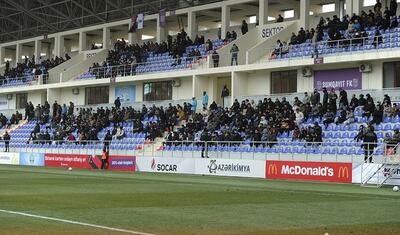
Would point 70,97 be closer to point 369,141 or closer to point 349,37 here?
point 349,37

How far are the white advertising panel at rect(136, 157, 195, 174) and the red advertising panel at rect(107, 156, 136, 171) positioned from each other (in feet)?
1.79

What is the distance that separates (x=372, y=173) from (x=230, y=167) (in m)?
9.34

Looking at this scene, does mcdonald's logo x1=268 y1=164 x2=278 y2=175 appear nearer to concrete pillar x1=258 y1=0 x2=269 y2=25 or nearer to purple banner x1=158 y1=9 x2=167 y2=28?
concrete pillar x1=258 y1=0 x2=269 y2=25

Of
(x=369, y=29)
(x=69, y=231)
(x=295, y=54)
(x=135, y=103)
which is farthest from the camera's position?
(x=135, y=103)

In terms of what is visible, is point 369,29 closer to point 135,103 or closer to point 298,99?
point 298,99

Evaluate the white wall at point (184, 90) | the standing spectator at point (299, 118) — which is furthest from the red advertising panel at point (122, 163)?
the white wall at point (184, 90)

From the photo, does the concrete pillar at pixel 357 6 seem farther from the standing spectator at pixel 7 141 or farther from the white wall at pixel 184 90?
the standing spectator at pixel 7 141

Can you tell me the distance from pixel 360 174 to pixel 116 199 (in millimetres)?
14094

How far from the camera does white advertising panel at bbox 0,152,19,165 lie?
51.1 metres

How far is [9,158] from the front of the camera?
5181 centimetres

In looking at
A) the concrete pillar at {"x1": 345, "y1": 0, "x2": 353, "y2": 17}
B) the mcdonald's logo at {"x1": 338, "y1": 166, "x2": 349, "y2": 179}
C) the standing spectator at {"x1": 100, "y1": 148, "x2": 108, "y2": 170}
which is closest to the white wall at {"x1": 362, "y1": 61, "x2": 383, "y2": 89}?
the concrete pillar at {"x1": 345, "y1": 0, "x2": 353, "y2": 17}

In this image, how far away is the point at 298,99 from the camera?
39812mm

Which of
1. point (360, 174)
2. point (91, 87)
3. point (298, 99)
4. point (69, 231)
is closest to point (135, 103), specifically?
point (91, 87)

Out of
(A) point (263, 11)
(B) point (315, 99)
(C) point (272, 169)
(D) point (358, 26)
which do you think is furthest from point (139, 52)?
(C) point (272, 169)
